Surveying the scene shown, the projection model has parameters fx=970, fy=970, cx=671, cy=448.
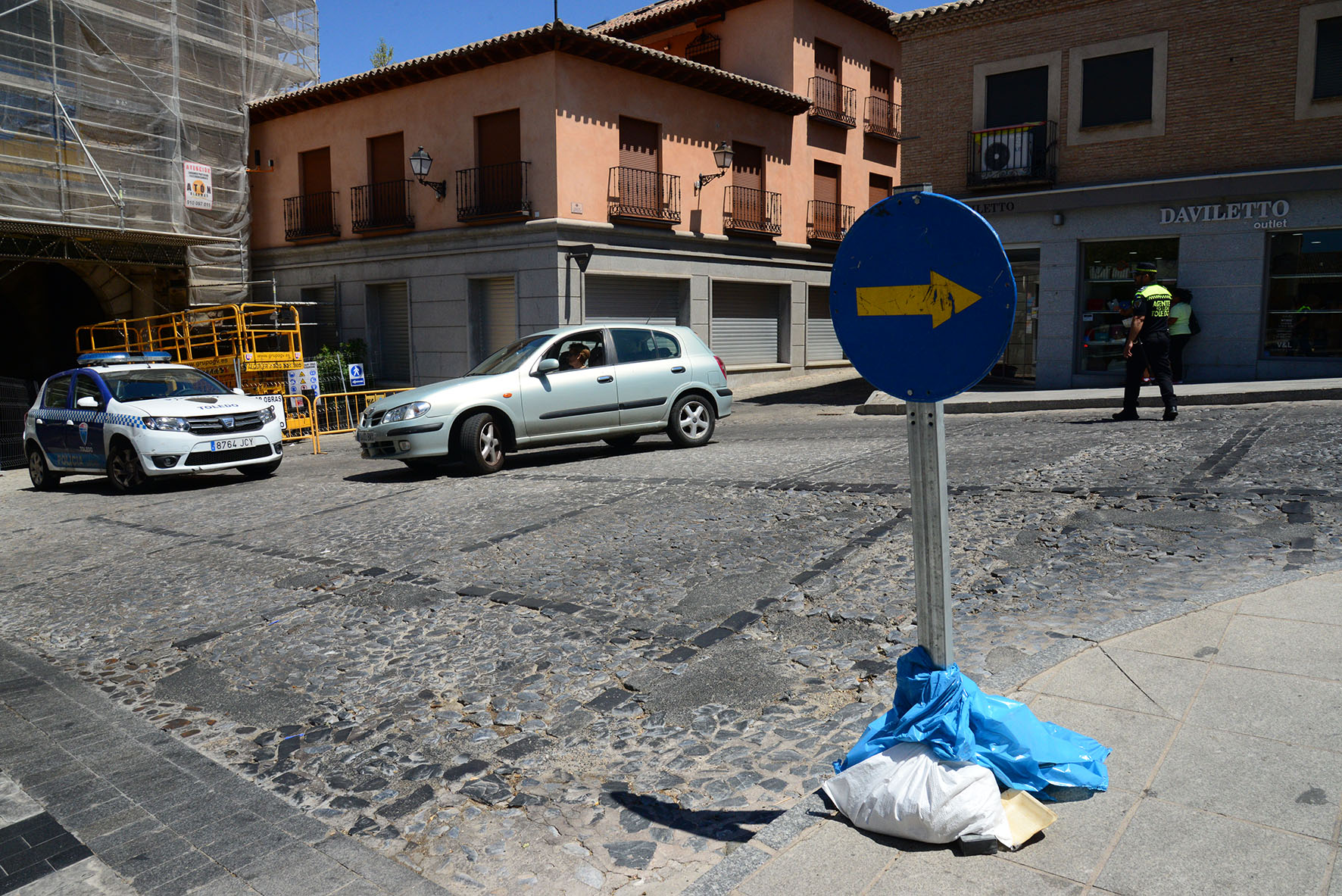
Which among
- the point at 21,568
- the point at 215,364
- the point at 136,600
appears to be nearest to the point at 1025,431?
the point at 136,600

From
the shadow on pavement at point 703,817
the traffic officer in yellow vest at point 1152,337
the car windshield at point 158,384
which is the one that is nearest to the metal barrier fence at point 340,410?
the car windshield at point 158,384

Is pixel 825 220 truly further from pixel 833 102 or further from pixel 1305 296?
pixel 1305 296

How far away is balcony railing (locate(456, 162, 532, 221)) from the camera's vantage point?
1983 cm

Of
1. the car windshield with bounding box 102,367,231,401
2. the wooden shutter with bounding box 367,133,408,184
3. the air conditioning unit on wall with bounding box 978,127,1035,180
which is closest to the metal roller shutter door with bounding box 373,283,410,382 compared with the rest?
the wooden shutter with bounding box 367,133,408,184

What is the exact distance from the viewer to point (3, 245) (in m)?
18.8

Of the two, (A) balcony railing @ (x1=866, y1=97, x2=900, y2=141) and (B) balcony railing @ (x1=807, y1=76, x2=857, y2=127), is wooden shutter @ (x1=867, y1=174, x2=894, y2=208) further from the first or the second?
(B) balcony railing @ (x1=807, y1=76, x2=857, y2=127)

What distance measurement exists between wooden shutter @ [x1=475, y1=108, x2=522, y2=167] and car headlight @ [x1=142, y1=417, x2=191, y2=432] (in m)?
10.8

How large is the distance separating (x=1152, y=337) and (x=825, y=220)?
1624 centimetres

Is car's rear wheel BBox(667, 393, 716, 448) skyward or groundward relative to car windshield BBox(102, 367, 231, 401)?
groundward

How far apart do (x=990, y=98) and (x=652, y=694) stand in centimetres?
1757

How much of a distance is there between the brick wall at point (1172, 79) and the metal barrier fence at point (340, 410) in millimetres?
11901

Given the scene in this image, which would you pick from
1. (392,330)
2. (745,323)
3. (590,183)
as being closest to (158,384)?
(590,183)

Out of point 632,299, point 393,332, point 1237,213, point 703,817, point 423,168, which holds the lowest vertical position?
point 703,817

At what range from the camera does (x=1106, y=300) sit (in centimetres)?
1770
